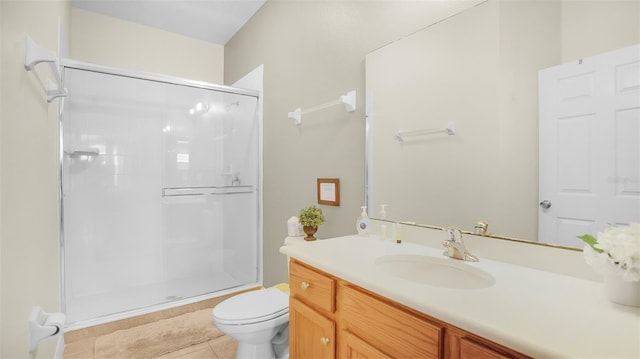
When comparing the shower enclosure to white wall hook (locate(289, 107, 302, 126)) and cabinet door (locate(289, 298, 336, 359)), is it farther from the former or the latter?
cabinet door (locate(289, 298, 336, 359))

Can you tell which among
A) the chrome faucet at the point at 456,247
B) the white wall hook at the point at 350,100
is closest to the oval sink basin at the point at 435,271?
the chrome faucet at the point at 456,247

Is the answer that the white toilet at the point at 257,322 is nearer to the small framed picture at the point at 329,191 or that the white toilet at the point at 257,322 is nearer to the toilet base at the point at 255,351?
the toilet base at the point at 255,351

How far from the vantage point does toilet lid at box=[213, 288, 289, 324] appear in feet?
5.22

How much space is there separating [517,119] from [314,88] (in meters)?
1.35

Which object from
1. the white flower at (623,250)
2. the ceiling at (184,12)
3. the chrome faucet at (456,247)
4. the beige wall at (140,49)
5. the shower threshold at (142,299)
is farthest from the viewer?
the beige wall at (140,49)

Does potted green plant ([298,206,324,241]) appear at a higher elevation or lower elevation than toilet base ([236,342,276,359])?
higher

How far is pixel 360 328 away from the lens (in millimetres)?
992

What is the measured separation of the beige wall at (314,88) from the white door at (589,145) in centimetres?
59

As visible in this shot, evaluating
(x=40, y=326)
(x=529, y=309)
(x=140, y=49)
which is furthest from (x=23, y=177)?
(x=140, y=49)

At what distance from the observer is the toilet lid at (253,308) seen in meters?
1.59

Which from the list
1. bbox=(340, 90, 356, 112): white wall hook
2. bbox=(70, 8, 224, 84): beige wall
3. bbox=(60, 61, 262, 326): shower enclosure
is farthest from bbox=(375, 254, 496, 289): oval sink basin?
bbox=(70, 8, 224, 84): beige wall

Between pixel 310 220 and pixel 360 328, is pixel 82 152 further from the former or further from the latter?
pixel 360 328

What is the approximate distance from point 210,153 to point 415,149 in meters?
2.14

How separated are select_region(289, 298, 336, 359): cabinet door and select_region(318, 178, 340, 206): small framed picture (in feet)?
2.48
